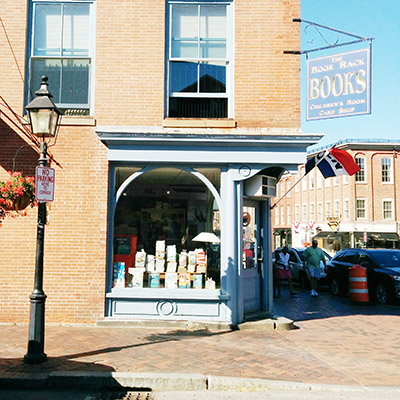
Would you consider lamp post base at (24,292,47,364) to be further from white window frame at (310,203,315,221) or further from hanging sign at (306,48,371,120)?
white window frame at (310,203,315,221)

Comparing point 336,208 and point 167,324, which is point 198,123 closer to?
point 167,324

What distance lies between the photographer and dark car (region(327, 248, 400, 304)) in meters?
13.0

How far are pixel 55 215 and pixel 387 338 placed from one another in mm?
6484

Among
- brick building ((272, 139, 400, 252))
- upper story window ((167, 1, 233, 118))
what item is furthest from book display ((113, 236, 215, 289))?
brick building ((272, 139, 400, 252))

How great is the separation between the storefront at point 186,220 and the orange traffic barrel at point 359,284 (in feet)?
15.4

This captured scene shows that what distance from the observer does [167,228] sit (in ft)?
30.5

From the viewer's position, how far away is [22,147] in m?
8.99

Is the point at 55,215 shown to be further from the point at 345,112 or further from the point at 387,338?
the point at 387,338

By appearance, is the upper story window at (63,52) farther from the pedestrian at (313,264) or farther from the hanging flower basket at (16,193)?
the pedestrian at (313,264)

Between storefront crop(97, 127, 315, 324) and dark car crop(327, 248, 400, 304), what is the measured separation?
5095 mm

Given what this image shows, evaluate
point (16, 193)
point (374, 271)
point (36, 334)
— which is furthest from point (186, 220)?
point (374, 271)

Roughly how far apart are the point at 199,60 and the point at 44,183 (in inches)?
171

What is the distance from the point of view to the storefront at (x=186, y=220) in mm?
8812

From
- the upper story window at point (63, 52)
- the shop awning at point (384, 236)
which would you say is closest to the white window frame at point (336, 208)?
the shop awning at point (384, 236)
